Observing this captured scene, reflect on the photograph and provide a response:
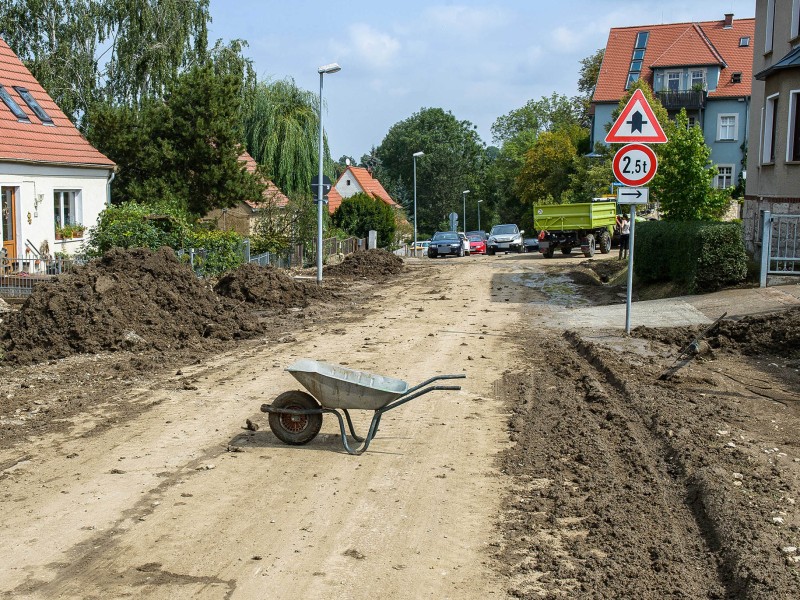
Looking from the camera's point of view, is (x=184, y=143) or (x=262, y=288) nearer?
(x=262, y=288)

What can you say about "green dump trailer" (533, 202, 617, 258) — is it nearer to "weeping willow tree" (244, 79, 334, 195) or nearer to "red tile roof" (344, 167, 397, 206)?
"weeping willow tree" (244, 79, 334, 195)

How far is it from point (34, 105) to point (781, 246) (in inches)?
873

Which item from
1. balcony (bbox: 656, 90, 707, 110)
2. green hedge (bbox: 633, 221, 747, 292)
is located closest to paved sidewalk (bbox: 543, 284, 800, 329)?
green hedge (bbox: 633, 221, 747, 292)

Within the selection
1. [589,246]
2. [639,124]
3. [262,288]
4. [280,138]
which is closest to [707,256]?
[639,124]

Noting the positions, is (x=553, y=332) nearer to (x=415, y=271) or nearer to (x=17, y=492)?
(x=17, y=492)

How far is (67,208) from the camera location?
28188mm

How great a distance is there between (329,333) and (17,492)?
345 inches

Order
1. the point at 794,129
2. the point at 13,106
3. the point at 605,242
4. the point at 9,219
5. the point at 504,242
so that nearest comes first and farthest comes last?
the point at 794,129
the point at 9,219
the point at 13,106
the point at 605,242
the point at 504,242

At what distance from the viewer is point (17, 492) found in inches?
274

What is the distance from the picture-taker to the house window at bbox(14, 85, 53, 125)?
2819cm

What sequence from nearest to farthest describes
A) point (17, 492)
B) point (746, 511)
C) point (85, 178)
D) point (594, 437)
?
point (746, 511) < point (17, 492) < point (594, 437) < point (85, 178)

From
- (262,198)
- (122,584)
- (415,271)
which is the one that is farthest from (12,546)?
(262,198)

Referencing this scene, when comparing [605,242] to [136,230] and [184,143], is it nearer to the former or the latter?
[184,143]

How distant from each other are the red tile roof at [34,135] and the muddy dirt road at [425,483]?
48.7ft
